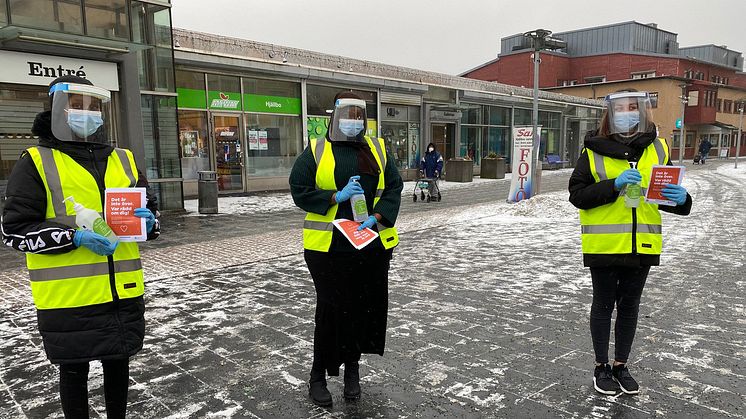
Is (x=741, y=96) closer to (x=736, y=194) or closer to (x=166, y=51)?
(x=736, y=194)

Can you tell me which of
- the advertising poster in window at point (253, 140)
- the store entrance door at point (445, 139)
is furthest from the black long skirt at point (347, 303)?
the store entrance door at point (445, 139)

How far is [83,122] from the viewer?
2531 millimetres

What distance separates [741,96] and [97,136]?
67.2 m

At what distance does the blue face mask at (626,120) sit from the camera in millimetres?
3281

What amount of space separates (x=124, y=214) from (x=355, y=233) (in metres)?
1.29

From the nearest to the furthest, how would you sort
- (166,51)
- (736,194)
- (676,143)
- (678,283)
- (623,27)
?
(678,283) < (166,51) < (736,194) < (676,143) < (623,27)

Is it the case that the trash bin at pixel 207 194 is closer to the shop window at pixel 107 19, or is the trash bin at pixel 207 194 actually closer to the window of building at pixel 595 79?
the shop window at pixel 107 19

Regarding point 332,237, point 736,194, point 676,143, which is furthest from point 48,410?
point 676,143

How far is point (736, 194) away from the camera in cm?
1702

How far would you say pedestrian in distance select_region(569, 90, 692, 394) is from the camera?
3.21 meters

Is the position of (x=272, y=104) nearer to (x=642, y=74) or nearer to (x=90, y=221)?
(x=90, y=221)

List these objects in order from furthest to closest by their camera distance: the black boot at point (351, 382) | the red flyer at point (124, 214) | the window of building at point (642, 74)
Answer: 1. the window of building at point (642, 74)
2. the black boot at point (351, 382)
3. the red flyer at point (124, 214)

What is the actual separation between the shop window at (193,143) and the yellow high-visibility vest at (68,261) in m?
13.7

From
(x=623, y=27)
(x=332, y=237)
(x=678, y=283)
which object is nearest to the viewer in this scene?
(x=332, y=237)
